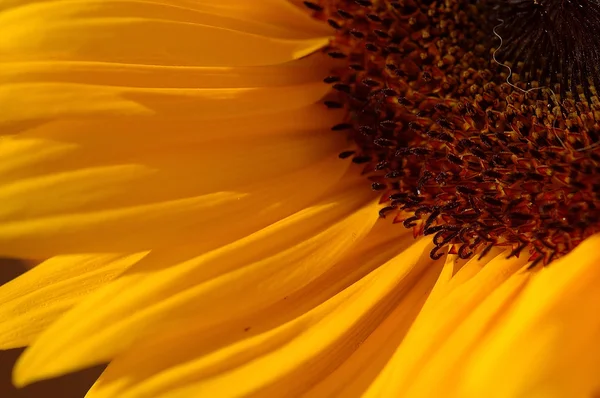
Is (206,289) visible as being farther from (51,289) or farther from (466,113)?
(466,113)

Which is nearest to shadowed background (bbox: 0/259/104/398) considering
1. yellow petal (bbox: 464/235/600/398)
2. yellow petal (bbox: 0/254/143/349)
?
yellow petal (bbox: 0/254/143/349)

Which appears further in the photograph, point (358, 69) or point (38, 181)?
point (358, 69)

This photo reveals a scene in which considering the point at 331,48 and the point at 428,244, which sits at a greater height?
the point at 331,48

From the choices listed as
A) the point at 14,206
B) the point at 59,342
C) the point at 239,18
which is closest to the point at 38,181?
the point at 14,206

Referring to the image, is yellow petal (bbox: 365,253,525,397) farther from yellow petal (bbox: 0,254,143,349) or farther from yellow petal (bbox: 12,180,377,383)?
yellow petal (bbox: 0,254,143,349)

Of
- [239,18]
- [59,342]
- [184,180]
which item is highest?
[239,18]

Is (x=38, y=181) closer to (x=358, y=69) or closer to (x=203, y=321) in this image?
(x=203, y=321)
